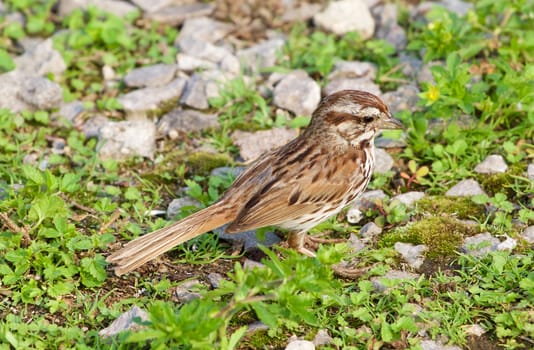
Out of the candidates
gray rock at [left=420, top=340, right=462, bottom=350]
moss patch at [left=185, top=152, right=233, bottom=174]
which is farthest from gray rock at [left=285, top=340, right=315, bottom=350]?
moss patch at [left=185, top=152, right=233, bottom=174]

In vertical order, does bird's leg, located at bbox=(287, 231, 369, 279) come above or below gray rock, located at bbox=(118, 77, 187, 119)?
below

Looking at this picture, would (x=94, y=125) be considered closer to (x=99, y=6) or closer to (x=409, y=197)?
(x=99, y=6)

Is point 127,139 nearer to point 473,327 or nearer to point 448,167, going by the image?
point 448,167

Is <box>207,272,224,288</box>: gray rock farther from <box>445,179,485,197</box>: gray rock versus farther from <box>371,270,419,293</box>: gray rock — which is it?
<box>445,179,485,197</box>: gray rock

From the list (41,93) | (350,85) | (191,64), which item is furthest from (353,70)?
(41,93)

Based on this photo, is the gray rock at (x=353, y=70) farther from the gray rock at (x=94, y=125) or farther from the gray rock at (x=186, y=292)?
the gray rock at (x=186, y=292)

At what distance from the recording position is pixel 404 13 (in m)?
9.69

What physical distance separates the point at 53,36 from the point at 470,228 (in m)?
5.06

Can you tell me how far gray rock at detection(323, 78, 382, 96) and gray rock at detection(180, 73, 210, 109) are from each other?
1.17 meters

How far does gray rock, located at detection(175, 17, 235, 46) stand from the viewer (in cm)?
941

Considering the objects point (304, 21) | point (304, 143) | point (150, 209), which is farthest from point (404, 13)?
point (150, 209)

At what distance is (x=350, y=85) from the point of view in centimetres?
851

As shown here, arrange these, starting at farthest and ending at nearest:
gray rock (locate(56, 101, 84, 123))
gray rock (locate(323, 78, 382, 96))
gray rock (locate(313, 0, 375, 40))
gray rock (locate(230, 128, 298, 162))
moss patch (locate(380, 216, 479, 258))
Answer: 1. gray rock (locate(313, 0, 375, 40))
2. gray rock (locate(323, 78, 382, 96))
3. gray rock (locate(56, 101, 84, 123))
4. gray rock (locate(230, 128, 298, 162))
5. moss patch (locate(380, 216, 479, 258))

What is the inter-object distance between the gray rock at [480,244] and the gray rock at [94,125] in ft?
11.2
